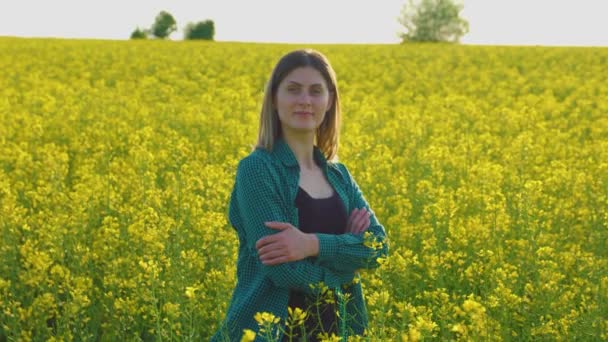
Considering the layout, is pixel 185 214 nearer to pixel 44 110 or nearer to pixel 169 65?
pixel 44 110

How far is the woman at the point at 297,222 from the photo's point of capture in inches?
123

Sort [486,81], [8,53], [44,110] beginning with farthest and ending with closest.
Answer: [8,53] → [486,81] → [44,110]

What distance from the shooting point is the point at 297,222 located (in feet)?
10.6

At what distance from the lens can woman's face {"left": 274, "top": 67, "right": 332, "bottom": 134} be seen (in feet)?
10.9

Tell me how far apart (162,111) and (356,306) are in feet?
30.6

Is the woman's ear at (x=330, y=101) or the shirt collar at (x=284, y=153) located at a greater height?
the woman's ear at (x=330, y=101)

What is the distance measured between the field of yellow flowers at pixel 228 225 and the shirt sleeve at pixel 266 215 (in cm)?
28

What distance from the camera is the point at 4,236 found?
215 inches

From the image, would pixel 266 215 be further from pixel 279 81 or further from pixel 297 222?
pixel 279 81

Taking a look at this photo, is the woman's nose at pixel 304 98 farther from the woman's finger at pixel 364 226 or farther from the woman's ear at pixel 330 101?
the woman's finger at pixel 364 226

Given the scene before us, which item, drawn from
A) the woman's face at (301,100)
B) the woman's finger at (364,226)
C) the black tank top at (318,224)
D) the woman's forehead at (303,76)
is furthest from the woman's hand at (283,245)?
the woman's forehead at (303,76)

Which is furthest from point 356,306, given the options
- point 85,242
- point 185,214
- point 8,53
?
point 8,53

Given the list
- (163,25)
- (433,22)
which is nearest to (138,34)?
(163,25)

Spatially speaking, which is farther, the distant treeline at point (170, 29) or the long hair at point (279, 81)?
the distant treeline at point (170, 29)
